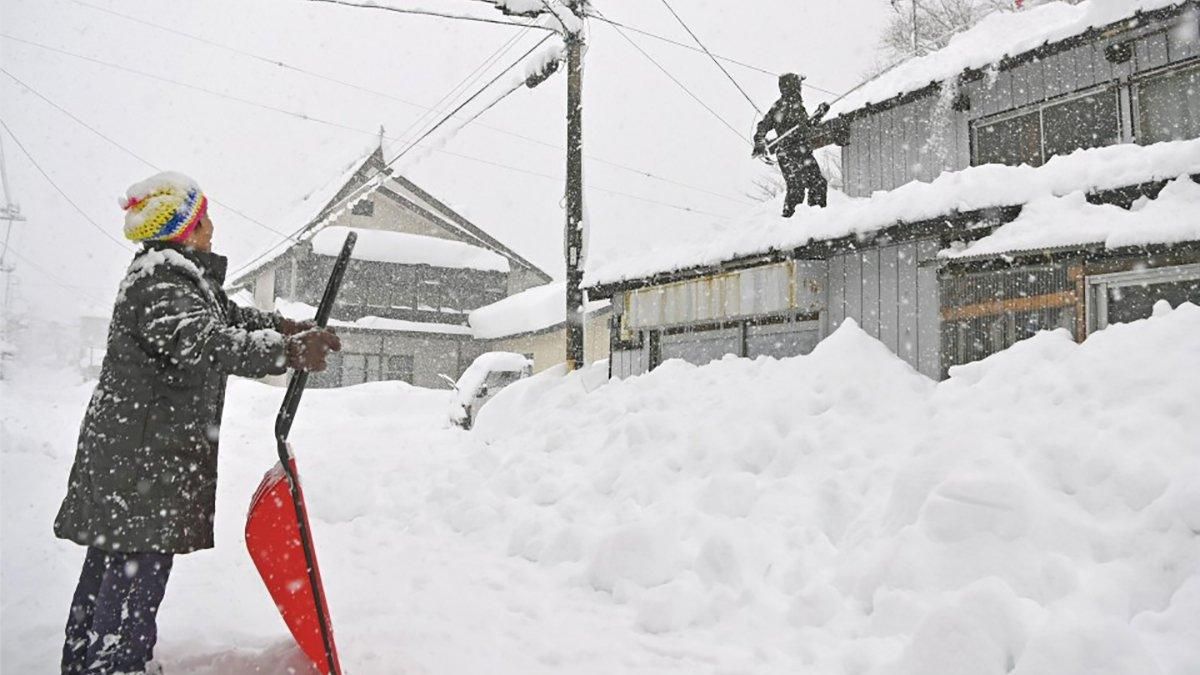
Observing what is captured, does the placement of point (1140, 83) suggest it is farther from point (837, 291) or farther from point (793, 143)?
point (793, 143)

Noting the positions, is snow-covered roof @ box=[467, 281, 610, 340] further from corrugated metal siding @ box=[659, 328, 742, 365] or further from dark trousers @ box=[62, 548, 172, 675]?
dark trousers @ box=[62, 548, 172, 675]

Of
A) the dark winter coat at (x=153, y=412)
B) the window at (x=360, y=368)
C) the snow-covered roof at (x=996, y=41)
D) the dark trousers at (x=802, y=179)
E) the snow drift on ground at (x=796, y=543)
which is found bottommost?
the snow drift on ground at (x=796, y=543)

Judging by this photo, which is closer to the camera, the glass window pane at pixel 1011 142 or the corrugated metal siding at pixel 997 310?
the corrugated metal siding at pixel 997 310

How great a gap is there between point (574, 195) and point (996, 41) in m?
6.14

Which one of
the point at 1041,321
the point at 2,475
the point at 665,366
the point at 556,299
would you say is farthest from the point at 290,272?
the point at 1041,321

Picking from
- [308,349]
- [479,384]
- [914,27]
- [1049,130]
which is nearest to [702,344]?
[1049,130]

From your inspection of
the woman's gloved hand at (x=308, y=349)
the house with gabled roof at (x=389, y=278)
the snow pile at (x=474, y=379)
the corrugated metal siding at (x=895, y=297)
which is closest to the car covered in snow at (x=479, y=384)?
the snow pile at (x=474, y=379)

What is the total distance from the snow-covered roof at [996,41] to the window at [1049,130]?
2.40ft

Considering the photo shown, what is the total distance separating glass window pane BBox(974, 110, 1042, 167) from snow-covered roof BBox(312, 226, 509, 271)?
1951 centimetres

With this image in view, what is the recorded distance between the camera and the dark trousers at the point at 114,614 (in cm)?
244

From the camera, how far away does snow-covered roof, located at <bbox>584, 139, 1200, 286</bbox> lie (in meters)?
6.23

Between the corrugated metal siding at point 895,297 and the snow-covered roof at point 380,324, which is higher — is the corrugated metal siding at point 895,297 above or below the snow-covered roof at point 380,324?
below

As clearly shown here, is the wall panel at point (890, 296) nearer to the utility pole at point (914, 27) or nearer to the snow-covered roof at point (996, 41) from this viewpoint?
the snow-covered roof at point (996, 41)

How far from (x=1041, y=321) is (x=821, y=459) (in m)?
3.69
